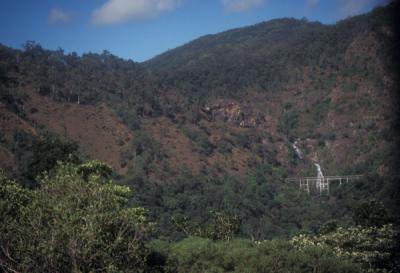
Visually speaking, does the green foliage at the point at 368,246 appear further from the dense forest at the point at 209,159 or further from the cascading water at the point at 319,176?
the cascading water at the point at 319,176

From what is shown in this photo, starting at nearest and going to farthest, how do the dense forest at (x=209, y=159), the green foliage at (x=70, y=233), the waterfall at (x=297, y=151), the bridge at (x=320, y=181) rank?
1. the green foliage at (x=70, y=233)
2. the dense forest at (x=209, y=159)
3. the bridge at (x=320, y=181)
4. the waterfall at (x=297, y=151)

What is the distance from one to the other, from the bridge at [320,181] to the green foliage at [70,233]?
54.9m

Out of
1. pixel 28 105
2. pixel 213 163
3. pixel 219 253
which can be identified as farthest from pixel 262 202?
pixel 219 253

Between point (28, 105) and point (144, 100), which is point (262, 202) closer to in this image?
point (144, 100)

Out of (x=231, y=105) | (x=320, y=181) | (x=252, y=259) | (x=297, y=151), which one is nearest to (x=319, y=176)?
(x=320, y=181)

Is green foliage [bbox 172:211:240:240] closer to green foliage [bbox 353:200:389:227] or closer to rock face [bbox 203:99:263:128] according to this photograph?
green foliage [bbox 353:200:389:227]

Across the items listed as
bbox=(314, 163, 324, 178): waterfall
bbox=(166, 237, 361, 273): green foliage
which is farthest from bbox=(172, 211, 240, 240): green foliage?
bbox=(314, 163, 324, 178): waterfall

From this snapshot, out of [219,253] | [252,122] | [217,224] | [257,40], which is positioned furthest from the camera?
[257,40]

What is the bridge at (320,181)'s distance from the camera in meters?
68.2

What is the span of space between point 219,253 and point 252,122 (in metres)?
73.5

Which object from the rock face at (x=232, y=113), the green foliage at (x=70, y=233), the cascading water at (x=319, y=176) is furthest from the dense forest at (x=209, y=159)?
the cascading water at (x=319, y=176)

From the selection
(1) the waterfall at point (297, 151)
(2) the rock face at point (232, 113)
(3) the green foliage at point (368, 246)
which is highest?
(2) the rock face at point (232, 113)

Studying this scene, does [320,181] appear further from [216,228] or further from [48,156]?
Result: [48,156]

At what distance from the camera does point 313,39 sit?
113375mm
